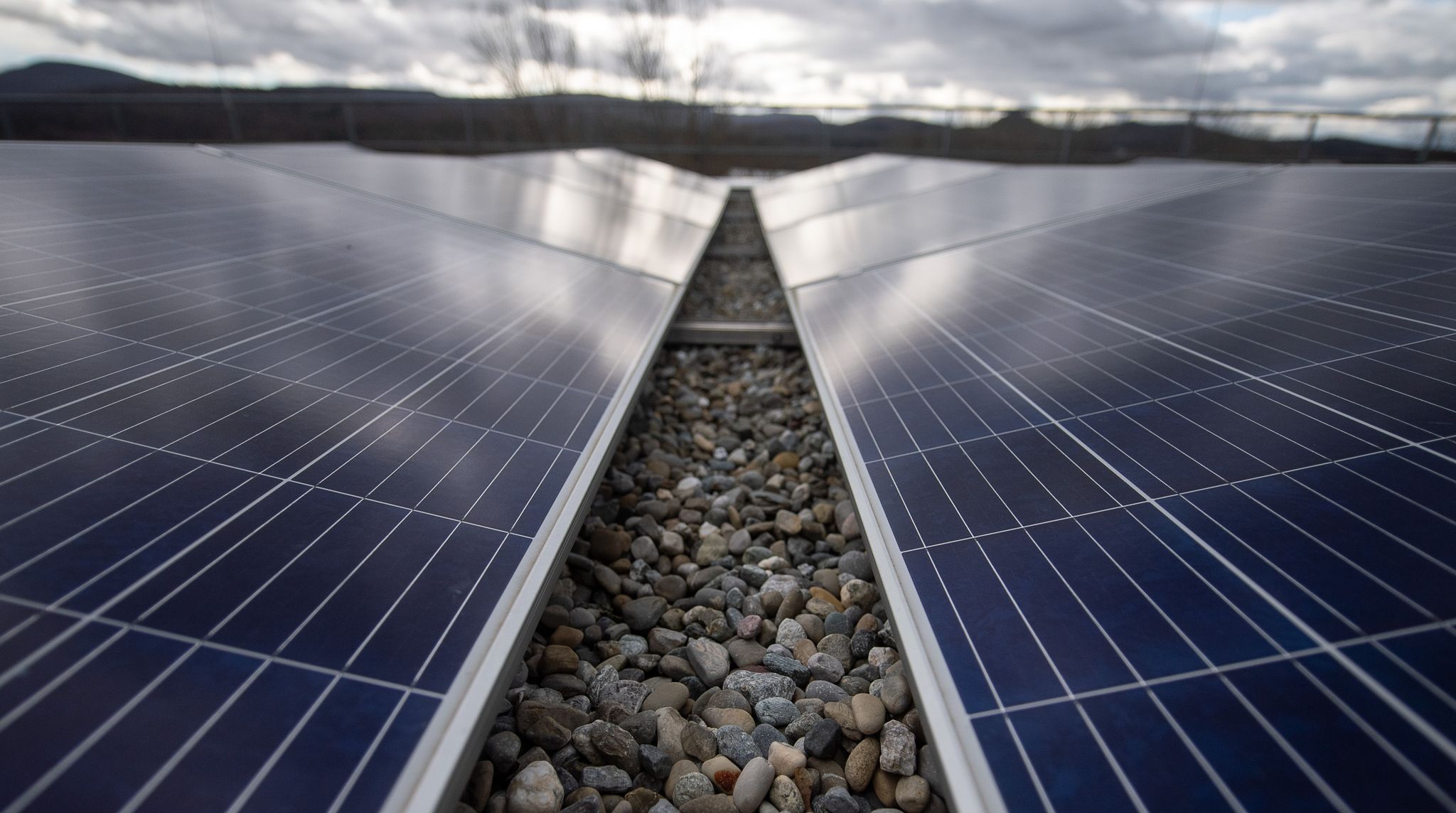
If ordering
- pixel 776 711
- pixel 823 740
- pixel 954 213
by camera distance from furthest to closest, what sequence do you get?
pixel 954 213 → pixel 776 711 → pixel 823 740

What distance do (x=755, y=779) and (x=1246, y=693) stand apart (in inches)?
64.8

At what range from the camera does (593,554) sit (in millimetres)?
4121

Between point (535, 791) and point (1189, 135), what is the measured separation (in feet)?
82.9

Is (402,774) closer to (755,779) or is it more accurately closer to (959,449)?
(755,779)

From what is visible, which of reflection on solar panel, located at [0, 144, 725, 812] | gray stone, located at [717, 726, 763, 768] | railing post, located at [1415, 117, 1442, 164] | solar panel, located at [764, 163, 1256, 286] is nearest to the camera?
reflection on solar panel, located at [0, 144, 725, 812]

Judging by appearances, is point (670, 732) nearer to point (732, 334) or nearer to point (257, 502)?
point (257, 502)

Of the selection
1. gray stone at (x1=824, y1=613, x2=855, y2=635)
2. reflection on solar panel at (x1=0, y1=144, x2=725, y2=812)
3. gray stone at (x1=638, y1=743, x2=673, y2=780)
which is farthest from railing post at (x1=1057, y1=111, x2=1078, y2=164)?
gray stone at (x1=638, y1=743, x2=673, y2=780)

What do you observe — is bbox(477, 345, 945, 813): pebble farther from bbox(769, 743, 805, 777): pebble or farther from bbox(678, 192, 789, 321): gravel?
bbox(678, 192, 789, 321): gravel

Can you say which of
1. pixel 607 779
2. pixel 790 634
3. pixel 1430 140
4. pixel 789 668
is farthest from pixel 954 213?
pixel 1430 140

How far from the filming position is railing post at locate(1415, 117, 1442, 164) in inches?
580

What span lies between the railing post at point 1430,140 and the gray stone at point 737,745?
20937mm

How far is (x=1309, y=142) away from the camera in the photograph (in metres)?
17.8

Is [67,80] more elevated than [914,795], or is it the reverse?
[67,80]

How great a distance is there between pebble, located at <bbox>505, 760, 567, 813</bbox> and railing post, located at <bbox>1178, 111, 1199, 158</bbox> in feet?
81.8
